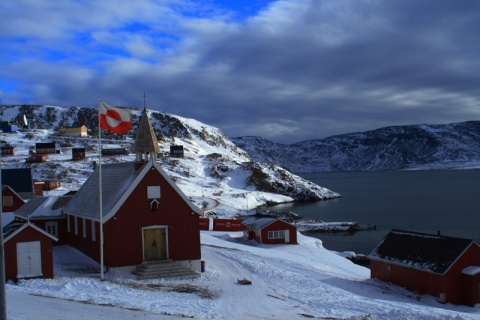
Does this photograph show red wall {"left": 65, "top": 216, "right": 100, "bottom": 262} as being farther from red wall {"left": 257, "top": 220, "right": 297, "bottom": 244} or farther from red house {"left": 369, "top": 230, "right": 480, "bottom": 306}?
red wall {"left": 257, "top": 220, "right": 297, "bottom": 244}

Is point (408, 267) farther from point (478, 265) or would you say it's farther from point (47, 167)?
point (47, 167)

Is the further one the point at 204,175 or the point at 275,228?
the point at 204,175

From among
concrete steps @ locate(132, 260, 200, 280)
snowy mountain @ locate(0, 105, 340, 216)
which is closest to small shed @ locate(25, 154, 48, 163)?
snowy mountain @ locate(0, 105, 340, 216)

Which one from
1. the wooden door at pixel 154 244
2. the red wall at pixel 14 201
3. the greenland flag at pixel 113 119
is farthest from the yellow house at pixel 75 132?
the greenland flag at pixel 113 119

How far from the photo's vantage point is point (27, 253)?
23.9 m

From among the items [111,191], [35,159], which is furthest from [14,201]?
[35,159]

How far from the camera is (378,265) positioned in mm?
34688

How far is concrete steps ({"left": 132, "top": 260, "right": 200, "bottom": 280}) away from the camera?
87.3ft

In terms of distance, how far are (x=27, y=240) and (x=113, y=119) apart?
24.1ft

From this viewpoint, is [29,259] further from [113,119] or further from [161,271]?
[113,119]

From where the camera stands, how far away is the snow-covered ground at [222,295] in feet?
59.9

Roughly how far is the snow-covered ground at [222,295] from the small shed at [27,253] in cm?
72

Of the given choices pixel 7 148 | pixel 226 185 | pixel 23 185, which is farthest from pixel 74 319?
pixel 7 148

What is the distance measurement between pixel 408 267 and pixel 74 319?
74.2ft
